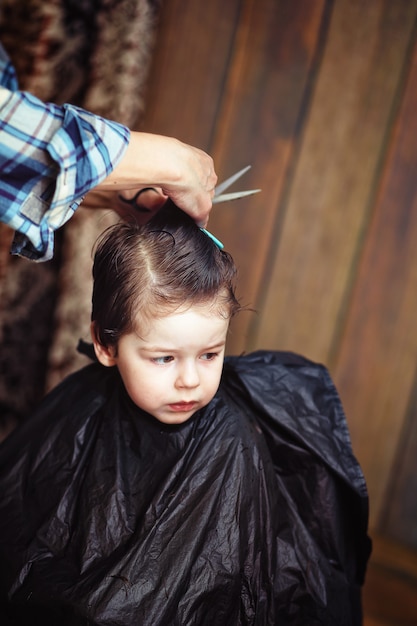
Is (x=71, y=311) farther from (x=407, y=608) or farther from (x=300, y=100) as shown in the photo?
(x=407, y=608)

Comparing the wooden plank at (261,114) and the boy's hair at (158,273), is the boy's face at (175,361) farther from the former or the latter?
the wooden plank at (261,114)

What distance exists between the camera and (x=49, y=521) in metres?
1.22

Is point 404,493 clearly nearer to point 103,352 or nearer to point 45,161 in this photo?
point 103,352

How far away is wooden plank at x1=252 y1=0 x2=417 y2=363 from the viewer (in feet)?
Result: 6.09

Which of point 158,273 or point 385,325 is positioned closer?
point 158,273

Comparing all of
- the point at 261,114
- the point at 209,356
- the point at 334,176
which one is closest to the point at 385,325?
the point at 334,176

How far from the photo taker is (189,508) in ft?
3.88

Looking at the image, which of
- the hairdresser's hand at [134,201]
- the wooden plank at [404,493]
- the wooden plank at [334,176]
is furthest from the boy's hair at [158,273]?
the wooden plank at [404,493]

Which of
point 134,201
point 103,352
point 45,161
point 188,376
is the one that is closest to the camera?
point 45,161

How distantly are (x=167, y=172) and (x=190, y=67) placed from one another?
104cm

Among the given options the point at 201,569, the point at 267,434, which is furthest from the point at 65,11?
the point at 201,569

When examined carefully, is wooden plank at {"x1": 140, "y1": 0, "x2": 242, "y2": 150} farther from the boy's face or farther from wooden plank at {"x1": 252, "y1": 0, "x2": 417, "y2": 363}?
the boy's face

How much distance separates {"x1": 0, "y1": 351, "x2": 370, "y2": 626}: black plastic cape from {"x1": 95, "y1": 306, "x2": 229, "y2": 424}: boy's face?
0.11 metres

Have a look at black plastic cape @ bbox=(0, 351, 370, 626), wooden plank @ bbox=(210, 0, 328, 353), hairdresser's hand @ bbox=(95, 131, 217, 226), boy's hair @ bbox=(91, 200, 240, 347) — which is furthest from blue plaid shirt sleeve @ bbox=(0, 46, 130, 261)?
wooden plank @ bbox=(210, 0, 328, 353)
